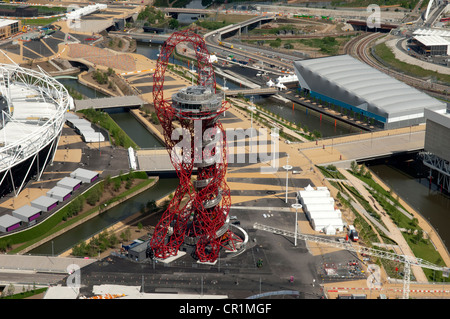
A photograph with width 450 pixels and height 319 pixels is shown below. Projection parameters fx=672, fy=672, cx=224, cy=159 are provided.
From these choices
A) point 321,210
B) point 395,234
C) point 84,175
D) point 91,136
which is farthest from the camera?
point 91,136

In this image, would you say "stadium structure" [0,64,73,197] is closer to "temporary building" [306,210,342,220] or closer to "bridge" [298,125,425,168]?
"temporary building" [306,210,342,220]

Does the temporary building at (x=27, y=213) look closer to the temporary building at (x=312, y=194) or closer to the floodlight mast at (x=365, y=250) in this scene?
the floodlight mast at (x=365, y=250)

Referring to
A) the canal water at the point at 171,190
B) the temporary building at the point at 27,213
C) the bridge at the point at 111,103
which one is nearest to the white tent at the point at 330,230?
the canal water at the point at 171,190

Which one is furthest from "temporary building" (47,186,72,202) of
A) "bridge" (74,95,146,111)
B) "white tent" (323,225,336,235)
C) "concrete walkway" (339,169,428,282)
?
"concrete walkway" (339,169,428,282)

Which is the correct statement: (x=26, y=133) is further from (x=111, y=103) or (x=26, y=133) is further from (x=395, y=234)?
→ (x=395, y=234)

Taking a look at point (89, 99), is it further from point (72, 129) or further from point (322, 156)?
point (322, 156)

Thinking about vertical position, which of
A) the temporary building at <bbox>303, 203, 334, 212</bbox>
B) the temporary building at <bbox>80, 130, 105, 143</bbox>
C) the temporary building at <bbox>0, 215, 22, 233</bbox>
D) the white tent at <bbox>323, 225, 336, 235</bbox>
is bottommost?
the temporary building at <bbox>0, 215, 22, 233</bbox>

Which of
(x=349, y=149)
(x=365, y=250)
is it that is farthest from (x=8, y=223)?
(x=349, y=149)
